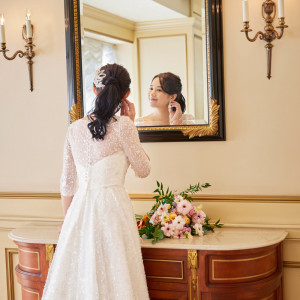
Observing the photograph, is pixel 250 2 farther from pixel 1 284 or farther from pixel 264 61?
pixel 1 284

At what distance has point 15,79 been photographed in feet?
13.0

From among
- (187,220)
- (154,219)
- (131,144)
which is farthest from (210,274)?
(131,144)

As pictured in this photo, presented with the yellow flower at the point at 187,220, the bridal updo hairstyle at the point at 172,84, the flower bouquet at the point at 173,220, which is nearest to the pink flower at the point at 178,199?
the flower bouquet at the point at 173,220

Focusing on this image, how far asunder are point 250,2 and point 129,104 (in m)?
0.98

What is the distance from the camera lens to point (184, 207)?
329 cm

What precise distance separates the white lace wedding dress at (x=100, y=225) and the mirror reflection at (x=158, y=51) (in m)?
0.65

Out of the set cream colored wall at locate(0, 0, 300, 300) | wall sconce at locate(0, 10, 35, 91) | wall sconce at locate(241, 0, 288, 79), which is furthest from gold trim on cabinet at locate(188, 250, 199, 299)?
wall sconce at locate(0, 10, 35, 91)

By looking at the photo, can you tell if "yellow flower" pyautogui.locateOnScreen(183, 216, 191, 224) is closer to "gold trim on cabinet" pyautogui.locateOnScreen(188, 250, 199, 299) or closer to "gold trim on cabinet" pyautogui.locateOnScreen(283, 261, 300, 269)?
"gold trim on cabinet" pyautogui.locateOnScreen(188, 250, 199, 299)

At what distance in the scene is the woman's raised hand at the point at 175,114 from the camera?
3.52 meters

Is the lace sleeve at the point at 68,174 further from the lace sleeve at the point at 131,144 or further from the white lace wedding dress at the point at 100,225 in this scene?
the lace sleeve at the point at 131,144

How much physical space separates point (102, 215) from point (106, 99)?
616 millimetres

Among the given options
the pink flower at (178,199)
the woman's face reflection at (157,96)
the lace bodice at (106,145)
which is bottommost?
the pink flower at (178,199)

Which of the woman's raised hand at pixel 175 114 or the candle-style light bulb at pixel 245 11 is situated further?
the woman's raised hand at pixel 175 114

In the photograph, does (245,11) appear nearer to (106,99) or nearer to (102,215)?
(106,99)
